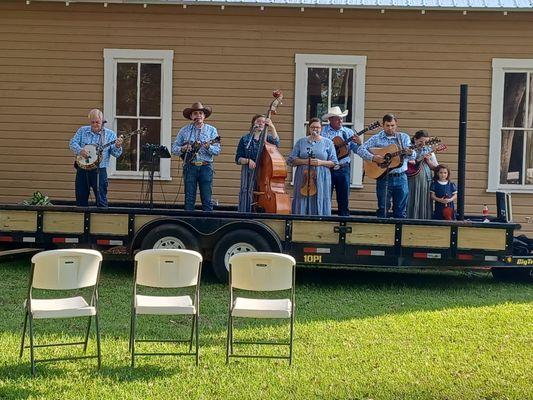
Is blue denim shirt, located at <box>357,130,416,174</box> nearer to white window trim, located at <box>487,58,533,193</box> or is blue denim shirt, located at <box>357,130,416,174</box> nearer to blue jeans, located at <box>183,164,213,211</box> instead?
blue jeans, located at <box>183,164,213,211</box>

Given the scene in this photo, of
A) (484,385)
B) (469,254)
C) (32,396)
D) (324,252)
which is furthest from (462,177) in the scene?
(32,396)

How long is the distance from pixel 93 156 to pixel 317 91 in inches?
149

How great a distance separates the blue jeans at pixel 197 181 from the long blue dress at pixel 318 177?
1054mm

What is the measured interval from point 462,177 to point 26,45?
23.2 ft

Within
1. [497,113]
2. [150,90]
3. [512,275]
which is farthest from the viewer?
[150,90]

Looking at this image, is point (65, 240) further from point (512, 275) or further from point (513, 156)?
point (513, 156)

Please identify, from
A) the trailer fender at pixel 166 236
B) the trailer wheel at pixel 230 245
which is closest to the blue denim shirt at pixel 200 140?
the trailer fender at pixel 166 236

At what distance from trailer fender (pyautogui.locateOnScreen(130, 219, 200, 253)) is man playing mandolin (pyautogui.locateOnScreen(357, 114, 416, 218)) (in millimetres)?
2286

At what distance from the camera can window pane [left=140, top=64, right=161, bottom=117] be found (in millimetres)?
11492

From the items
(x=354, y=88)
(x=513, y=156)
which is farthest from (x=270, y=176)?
(x=513, y=156)

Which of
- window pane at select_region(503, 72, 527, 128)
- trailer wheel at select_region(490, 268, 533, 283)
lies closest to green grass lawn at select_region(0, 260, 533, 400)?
trailer wheel at select_region(490, 268, 533, 283)

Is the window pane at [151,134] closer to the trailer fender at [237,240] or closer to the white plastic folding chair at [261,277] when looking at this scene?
the trailer fender at [237,240]

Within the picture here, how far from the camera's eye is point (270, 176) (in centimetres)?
866

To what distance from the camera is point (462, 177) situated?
8414 millimetres
